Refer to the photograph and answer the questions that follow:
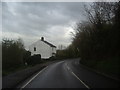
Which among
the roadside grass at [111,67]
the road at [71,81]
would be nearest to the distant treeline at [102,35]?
the roadside grass at [111,67]

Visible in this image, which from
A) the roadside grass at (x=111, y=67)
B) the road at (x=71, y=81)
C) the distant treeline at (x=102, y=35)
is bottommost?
the road at (x=71, y=81)

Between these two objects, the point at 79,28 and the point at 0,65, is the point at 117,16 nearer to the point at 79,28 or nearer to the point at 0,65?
the point at 0,65

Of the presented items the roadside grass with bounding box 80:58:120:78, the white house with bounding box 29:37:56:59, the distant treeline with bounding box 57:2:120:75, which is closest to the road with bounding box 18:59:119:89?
the roadside grass with bounding box 80:58:120:78

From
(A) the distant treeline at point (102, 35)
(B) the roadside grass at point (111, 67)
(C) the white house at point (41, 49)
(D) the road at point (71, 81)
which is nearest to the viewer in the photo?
(D) the road at point (71, 81)

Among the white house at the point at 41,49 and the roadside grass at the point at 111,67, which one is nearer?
the roadside grass at the point at 111,67

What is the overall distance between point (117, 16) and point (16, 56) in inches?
570

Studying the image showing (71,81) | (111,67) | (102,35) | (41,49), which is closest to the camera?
(71,81)

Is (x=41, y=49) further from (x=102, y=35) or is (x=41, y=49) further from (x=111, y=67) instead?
(x=111, y=67)

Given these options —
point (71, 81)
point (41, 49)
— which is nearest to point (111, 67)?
point (71, 81)

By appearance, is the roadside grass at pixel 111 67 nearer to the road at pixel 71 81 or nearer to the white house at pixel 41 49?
the road at pixel 71 81

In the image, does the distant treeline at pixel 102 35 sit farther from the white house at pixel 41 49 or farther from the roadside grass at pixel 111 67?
the white house at pixel 41 49

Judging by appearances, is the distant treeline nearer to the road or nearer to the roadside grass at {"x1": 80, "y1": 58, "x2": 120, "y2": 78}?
the roadside grass at {"x1": 80, "y1": 58, "x2": 120, "y2": 78}

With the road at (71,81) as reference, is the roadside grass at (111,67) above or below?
above

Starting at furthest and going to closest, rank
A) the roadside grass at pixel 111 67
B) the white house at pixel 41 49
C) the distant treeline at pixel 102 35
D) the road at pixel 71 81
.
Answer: the white house at pixel 41 49 < the distant treeline at pixel 102 35 < the roadside grass at pixel 111 67 < the road at pixel 71 81
